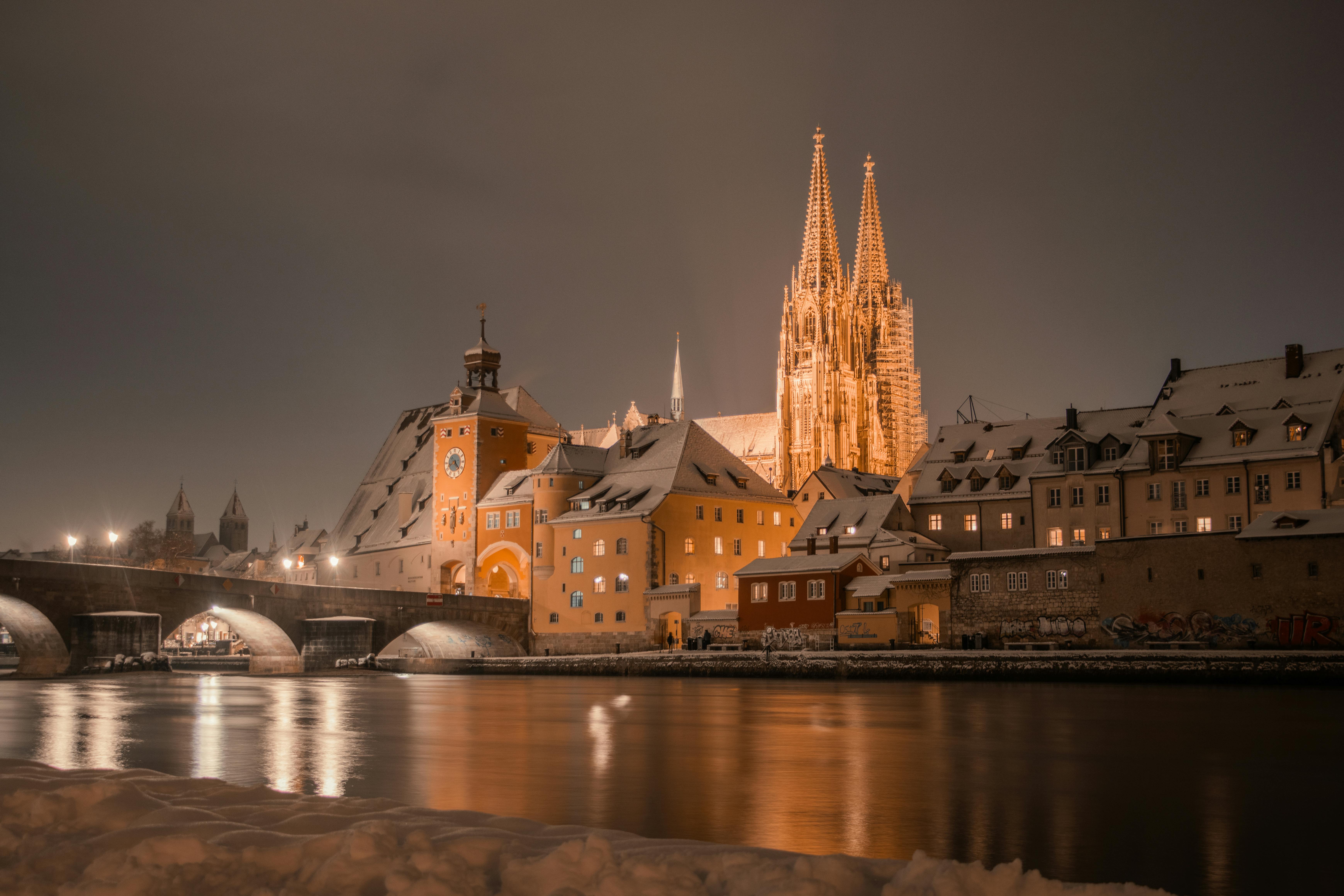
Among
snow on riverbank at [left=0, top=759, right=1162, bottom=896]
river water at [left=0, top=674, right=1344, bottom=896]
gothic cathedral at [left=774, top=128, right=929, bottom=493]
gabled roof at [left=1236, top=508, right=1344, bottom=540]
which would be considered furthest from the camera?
gothic cathedral at [left=774, top=128, right=929, bottom=493]

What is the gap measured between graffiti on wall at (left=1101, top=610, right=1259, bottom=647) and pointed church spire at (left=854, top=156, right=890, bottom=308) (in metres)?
106

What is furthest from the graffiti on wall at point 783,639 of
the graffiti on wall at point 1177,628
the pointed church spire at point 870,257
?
the pointed church spire at point 870,257

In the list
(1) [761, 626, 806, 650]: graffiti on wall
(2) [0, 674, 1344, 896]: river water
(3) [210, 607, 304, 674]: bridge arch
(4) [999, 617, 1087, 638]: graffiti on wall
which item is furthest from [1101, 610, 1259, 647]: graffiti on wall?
(3) [210, 607, 304, 674]: bridge arch

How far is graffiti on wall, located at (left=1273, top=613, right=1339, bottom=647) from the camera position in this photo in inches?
1722

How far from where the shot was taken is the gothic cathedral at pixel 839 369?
13662 centimetres

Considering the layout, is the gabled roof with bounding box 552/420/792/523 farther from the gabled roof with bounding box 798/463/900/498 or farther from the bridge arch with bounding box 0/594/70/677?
the bridge arch with bounding box 0/594/70/677

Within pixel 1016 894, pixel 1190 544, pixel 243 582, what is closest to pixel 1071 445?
pixel 1190 544

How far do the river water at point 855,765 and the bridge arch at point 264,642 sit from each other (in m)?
29.1

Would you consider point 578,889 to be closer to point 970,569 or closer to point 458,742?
point 458,742

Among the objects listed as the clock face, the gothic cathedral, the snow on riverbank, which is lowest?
the snow on riverbank

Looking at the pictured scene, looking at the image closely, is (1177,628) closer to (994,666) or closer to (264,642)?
(994,666)

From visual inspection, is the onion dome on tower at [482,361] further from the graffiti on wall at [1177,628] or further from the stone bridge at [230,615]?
the graffiti on wall at [1177,628]

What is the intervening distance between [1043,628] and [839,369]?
87.9m

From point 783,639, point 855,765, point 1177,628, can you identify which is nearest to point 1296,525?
point 1177,628
